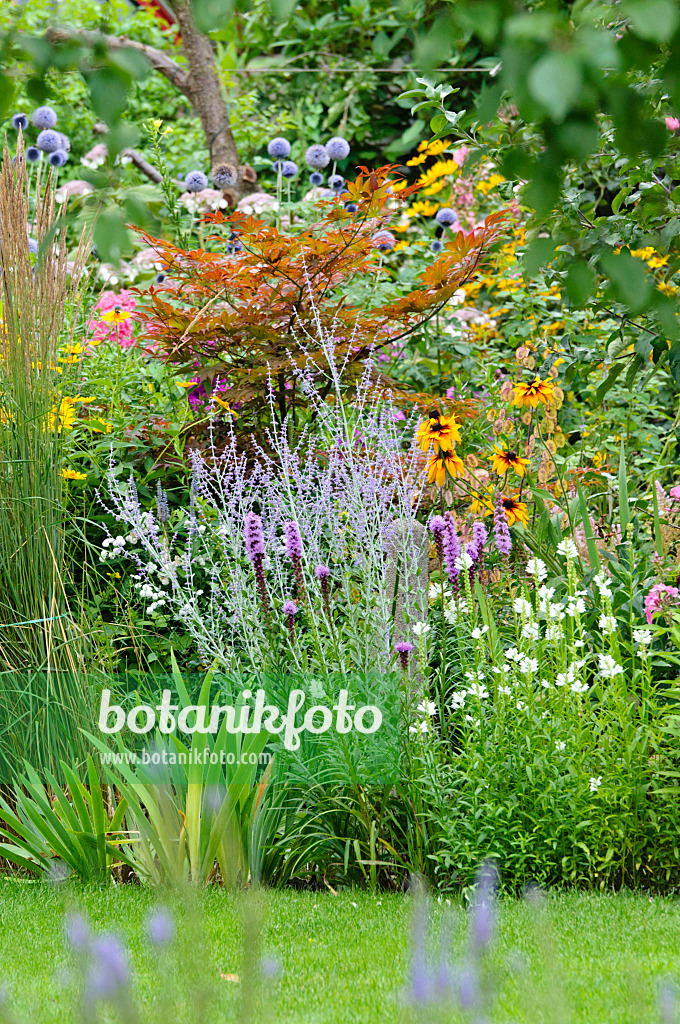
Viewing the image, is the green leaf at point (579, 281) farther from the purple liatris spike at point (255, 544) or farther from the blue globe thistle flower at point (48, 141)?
the blue globe thistle flower at point (48, 141)

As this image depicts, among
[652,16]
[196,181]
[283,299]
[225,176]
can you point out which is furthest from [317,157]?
[652,16]

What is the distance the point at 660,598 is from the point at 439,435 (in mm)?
872

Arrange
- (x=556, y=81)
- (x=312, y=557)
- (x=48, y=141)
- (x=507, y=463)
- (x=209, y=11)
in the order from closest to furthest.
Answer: (x=556, y=81) → (x=209, y=11) → (x=312, y=557) → (x=507, y=463) → (x=48, y=141)

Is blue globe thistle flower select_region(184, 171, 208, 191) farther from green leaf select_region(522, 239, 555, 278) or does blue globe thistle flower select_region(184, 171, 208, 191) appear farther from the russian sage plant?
green leaf select_region(522, 239, 555, 278)

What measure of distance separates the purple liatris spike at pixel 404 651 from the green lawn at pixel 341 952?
0.65m

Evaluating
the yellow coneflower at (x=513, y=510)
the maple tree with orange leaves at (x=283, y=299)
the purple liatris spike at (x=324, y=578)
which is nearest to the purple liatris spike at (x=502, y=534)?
the yellow coneflower at (x=513, y=510)

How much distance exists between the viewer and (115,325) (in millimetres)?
4438

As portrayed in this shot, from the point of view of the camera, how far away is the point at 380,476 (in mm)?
3619

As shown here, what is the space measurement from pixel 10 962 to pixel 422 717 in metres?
1.29

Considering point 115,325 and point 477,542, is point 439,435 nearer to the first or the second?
point 477,542

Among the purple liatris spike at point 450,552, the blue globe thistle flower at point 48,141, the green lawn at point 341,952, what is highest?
the blue globe thistle flower at point 48,141

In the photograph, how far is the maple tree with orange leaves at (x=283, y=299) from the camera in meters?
3.68

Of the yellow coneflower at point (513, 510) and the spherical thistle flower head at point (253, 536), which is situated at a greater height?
the yellow coneflower at point (513, 510)

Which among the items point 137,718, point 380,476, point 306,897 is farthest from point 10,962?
point 380,476
